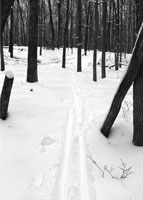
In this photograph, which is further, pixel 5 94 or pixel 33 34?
pixel 33 34

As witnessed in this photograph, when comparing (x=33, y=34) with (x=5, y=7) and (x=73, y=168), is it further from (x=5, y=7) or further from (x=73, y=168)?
(x=73, y=168)

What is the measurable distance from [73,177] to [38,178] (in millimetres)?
582

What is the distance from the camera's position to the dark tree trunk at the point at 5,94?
586cm

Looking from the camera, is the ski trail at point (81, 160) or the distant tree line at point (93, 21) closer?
the ski trail at point (81, 160)

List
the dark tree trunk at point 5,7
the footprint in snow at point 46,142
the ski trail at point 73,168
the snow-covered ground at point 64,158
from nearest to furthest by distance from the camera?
the ski trail at point 73,168, the snow-covered ground at point 64,158, the dark tree trunk at point 5,7, the footprint in snow at point 46,142

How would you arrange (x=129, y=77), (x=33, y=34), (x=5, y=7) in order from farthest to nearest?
(x=33, y=34)
(x=129, y=77)
(x=5, y=7)

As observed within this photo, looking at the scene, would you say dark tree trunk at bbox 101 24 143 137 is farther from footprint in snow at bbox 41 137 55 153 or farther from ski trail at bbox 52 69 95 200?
footprint in snow at bbox 41 137 55 153

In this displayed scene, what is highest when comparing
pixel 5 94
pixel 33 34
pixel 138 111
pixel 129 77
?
pixel 33 34

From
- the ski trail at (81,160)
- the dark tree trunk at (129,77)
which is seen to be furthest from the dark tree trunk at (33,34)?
the dark tree trunk at (129,77)

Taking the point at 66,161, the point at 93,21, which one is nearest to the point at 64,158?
the point at 66,161

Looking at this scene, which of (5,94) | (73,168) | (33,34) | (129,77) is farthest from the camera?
(33,34)

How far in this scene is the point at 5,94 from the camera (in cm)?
597

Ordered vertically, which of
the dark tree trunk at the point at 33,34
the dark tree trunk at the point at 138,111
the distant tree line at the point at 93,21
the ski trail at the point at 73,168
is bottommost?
the ski trail at the point at 73,168

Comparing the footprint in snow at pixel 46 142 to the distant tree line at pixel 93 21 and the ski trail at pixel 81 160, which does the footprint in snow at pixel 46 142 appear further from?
the distant tree line at pixel 93 21
